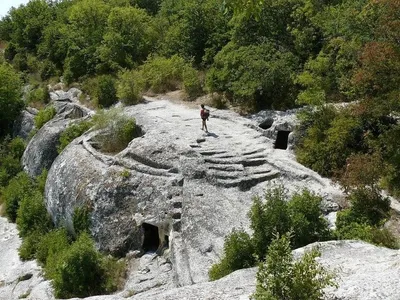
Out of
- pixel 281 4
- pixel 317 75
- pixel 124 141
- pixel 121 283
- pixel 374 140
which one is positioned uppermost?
pixel 281 4

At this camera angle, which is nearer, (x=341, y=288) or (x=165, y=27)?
(x=341, y=288)

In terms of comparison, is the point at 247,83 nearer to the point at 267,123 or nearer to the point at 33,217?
the point at 267,123

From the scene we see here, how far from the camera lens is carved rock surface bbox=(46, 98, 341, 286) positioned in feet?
50.9

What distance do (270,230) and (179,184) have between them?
656 cm

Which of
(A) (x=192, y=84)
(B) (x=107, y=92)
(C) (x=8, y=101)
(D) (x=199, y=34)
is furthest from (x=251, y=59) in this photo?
(C) (x=8, y=101)

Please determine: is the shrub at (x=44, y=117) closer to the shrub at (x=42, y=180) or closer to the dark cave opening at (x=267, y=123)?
the shrub at (x=42, y=180)

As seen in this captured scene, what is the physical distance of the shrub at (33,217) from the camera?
22.5 metres

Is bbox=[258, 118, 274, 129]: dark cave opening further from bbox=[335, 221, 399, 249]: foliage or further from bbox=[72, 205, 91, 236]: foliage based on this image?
bbox=[335, 221, 399, 249]: foliage

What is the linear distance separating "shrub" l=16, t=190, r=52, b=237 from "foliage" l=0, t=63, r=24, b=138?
1423 cm

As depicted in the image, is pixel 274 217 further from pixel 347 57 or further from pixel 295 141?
pixel 347 57

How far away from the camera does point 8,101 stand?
3534 centimetres

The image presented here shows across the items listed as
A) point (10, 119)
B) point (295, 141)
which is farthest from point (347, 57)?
point (10, 119)

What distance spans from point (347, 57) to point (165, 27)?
66.1ft

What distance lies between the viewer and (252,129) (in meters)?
22.1
